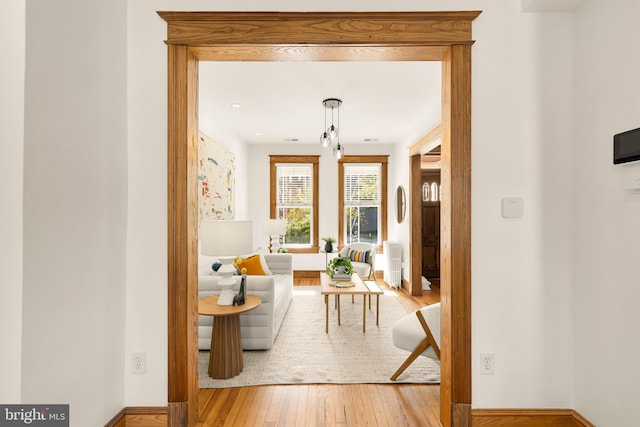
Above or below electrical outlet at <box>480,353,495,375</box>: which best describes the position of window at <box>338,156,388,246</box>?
above

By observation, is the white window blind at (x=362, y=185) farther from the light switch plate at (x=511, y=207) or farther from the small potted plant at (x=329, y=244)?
the light switch plate at (x=511, y=207)

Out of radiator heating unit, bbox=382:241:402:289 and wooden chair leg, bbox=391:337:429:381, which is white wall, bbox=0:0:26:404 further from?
radiator heating unit, bbox=382:241:402:289

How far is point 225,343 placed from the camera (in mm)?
2721

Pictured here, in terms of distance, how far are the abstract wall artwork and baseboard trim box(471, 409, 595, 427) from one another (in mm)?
3424

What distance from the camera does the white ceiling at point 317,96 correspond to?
3197mm

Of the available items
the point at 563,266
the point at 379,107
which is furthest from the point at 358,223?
the point at 563,266

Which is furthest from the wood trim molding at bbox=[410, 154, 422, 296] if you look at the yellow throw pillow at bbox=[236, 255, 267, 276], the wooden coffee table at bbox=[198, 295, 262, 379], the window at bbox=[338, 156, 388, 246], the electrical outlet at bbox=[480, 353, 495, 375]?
the electrical outlet at bbox=[480, 353, 495, 375]

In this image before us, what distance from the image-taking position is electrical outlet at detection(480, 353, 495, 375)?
1931 mm

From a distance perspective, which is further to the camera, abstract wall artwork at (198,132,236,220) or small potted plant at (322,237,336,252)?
small potted plant at (322,237,336,252)

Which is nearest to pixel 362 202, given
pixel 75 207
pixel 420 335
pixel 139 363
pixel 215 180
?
A: pixel 215 180

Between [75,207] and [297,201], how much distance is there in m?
5.49

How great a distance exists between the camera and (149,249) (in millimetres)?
1956

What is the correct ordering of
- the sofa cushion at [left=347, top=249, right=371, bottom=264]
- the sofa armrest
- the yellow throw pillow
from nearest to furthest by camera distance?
the yellow throw pillow
the sofa armrest
the sofa cushion at [left=347, top=249, right=371, bottom=264]

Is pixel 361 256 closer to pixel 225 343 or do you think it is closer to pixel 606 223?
pixel 225 343
